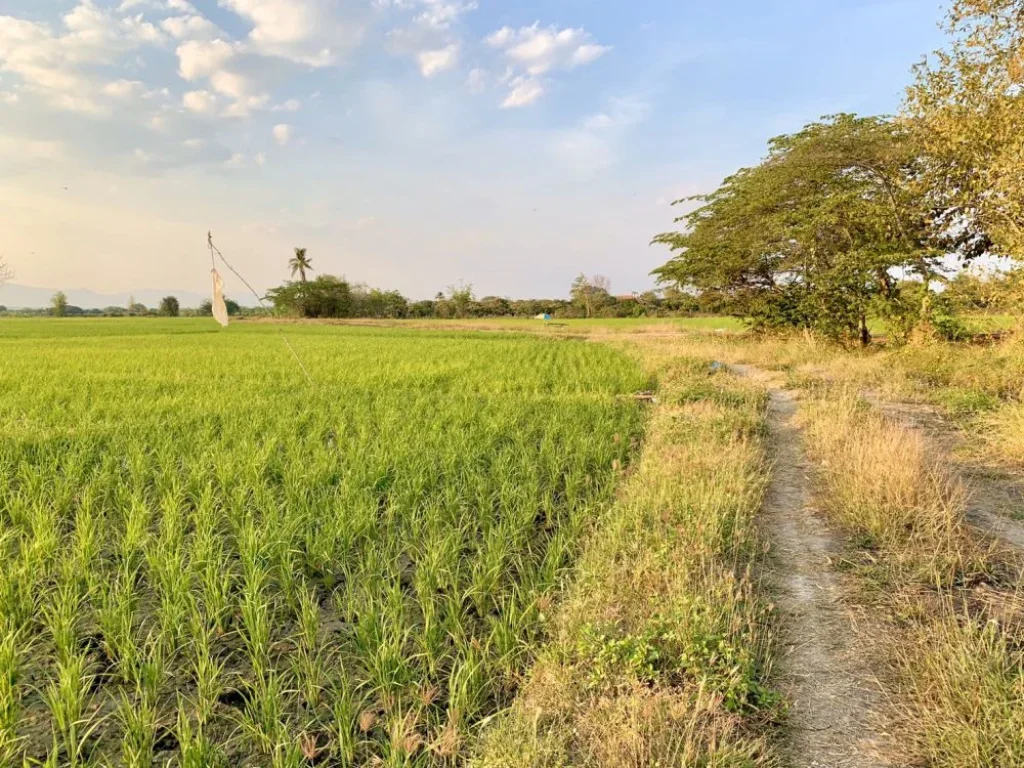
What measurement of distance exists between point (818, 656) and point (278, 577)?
3031 mm

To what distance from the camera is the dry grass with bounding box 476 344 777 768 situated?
1.82 metres

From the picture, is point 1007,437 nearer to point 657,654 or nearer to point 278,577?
point 657,654

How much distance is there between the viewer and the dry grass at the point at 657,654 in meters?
1.82

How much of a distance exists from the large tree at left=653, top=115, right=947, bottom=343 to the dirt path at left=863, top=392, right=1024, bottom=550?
5268mm

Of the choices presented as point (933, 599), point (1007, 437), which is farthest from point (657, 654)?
point (1007, 437)

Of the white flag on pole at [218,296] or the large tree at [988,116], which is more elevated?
the large tree at [988,116]

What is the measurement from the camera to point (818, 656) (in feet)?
7.96

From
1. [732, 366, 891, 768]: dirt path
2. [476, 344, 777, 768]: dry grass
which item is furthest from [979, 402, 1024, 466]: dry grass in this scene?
[476, 344, 777, 768]: dry grass

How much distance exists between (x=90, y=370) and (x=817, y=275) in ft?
65.5

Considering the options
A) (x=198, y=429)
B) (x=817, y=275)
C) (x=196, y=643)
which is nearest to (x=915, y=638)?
(x=196, y=643)

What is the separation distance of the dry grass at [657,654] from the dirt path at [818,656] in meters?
0.12

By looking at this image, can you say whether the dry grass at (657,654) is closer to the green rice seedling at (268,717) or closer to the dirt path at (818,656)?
the dirt path at (818,656)

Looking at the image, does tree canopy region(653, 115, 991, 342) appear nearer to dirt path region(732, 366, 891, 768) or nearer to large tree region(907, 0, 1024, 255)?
large tree region(907, 0, 1024, 255)

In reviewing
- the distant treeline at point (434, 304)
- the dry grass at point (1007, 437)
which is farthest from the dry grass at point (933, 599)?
the distant treeline at point (434, 304)
